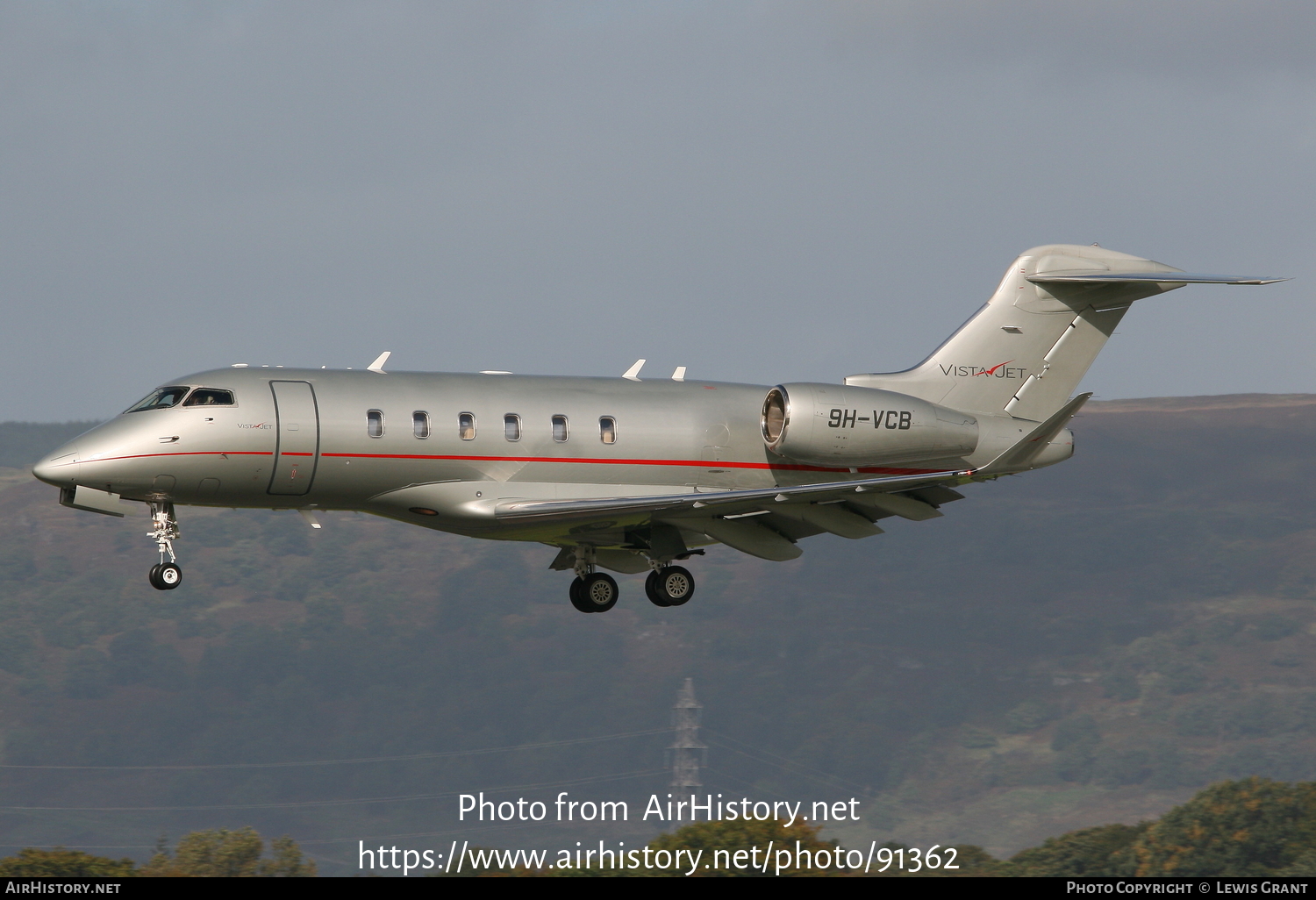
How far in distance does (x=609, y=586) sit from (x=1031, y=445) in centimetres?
850

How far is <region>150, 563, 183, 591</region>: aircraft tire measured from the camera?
86.8 feet

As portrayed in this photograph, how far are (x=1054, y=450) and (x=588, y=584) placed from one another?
8.68m

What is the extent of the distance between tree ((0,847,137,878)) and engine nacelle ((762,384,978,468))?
2287cm

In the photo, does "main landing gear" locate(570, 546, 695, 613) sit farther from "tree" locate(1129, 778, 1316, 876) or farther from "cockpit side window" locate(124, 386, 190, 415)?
"tree" locate(1129, 778, 1316, 876)

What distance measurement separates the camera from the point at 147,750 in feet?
563

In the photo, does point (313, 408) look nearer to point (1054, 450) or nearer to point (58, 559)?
point (1054, 450)

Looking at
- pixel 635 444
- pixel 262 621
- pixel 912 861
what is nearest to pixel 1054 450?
pixel 635 444

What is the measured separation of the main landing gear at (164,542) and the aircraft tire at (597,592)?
7459mm

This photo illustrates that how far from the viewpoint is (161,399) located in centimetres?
2700

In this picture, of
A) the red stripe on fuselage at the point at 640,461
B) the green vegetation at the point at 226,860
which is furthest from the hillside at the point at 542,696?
the red stripe on fuselage at the point at 640,461

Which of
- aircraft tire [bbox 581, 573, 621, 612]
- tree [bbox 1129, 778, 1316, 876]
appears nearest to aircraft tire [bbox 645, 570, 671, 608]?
aircraft tire [bbox 581, 573, 621, 612]

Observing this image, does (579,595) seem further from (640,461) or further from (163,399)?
(163,399)

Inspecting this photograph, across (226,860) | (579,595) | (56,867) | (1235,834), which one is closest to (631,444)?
(579,595)

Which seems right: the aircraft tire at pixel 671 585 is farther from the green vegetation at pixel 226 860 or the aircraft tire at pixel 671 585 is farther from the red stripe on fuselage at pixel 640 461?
the green vegetation at pixel 226 860
